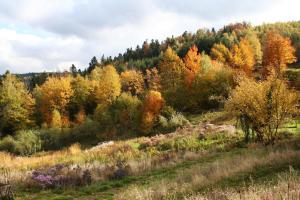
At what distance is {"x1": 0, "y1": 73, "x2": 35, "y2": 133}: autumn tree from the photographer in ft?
225

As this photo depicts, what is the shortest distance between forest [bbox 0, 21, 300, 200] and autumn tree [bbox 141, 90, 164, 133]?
0.50 feet

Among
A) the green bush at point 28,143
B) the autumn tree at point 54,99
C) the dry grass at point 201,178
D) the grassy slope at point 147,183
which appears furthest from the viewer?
the autumn tree at point 54,99

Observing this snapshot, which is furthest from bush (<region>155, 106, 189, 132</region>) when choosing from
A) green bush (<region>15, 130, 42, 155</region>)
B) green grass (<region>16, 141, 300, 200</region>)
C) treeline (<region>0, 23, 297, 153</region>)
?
green grass (<region>16, 141, 300, 200</region>)

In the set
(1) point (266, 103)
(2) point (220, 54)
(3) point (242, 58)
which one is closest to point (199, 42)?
(2) point (220, 54)

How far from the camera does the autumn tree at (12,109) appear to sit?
68562 millimetres

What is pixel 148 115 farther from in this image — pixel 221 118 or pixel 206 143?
pixel 206 143

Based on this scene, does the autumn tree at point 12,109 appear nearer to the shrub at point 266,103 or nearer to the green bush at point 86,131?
the green bush at point 86,131

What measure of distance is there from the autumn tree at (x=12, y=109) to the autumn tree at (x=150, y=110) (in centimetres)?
2384

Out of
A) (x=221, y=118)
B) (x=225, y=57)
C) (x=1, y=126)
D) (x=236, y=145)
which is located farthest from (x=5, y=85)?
(x=236, y=145)

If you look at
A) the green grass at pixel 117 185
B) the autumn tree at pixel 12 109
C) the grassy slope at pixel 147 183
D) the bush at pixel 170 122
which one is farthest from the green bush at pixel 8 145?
the grassy slope at pixel 147 183

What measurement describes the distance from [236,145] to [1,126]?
54.8m

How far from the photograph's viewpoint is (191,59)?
70500mm

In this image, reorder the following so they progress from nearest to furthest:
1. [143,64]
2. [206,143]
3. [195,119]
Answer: [206,143], [195,119], [143,64]

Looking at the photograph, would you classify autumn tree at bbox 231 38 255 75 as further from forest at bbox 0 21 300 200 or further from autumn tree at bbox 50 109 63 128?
autumn tree at bbox 50 109 63 128
